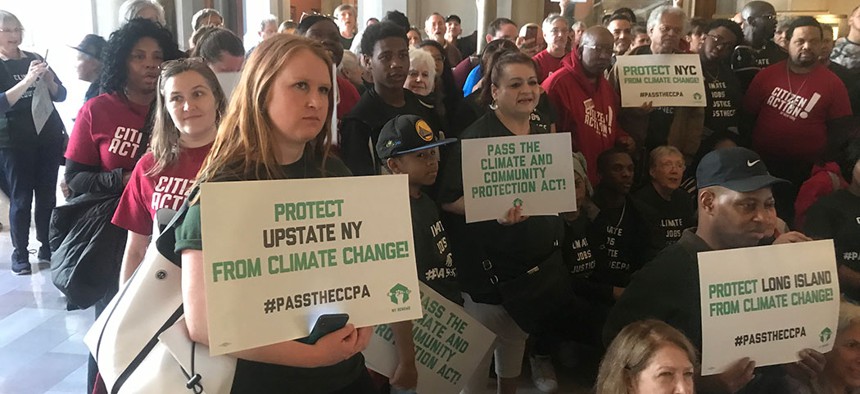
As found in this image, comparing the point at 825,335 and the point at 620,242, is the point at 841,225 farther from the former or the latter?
the point at 825,335

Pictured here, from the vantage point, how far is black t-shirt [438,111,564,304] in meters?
3.21

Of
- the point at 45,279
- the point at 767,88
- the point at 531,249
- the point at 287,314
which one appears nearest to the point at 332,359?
the point at 287,314

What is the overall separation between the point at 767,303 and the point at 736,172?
454 millimetres

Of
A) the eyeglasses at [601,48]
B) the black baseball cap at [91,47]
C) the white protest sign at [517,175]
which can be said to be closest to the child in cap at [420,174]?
the white protest sign at [517,175]

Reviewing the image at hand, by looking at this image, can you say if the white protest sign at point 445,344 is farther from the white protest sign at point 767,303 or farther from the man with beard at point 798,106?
the man with beard at point 798,106

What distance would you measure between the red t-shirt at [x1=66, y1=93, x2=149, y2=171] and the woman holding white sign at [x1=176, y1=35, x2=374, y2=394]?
1354mm

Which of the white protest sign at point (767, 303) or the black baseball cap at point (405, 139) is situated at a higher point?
Answer: the black baseball cap at point (405, 139)

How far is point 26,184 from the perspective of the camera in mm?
5488

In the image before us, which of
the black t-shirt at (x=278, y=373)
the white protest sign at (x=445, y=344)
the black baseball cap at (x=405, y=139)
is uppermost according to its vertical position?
the black baseball cap at (x=405, y=139)

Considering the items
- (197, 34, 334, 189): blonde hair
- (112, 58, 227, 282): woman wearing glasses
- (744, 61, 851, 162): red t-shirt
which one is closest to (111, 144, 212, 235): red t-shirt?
(112, 58, 227, 282): woman wearing glasses

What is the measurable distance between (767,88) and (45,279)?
17.8 feet

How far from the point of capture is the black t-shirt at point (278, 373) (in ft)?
5.22

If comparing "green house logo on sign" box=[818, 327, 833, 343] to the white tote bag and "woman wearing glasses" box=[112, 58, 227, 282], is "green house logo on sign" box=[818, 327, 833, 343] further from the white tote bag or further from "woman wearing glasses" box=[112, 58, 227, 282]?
"woman wearing glasses" box=[112, 58, 227, 282]

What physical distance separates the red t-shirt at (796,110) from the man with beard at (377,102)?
95.9 inches
